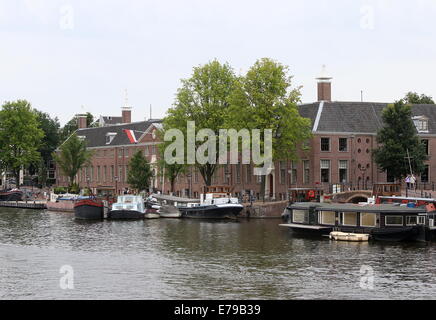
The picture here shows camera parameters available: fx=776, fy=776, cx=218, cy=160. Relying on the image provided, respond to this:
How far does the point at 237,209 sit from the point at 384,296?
46750mm

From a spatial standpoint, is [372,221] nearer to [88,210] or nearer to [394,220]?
[394,220]

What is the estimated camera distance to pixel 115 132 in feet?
449

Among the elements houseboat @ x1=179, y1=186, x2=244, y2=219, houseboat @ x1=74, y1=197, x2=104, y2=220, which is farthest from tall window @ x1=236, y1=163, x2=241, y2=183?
houseboat @ x1=74, y1=197, x2=104, y2=220

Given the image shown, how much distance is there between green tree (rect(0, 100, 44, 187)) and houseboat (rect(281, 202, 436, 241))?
77.8 metres

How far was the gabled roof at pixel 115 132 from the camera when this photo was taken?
131m

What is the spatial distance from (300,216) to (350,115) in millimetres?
30106

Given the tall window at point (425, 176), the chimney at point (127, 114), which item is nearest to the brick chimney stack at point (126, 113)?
the chimney at point (127, 114)

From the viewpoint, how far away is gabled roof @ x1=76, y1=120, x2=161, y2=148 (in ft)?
429

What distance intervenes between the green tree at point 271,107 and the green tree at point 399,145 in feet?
28.0

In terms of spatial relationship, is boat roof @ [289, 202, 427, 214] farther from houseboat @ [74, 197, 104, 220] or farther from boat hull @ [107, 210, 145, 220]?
houseboat @ [74, 197, 104, 220]

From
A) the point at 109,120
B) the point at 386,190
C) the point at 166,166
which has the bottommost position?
the point at 386,190

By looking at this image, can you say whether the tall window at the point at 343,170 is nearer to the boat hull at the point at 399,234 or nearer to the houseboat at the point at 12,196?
the boat hull at the point at 399,234

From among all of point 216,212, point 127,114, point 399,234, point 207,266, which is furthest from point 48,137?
point 207,266

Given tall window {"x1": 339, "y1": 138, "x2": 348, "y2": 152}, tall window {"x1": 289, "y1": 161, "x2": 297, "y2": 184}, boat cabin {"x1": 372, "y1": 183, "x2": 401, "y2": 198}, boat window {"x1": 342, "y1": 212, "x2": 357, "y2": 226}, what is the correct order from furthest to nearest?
tall window {"x1": 289, "y1": 161, "x2": 297, "y2": 184}
tall window {"x1": 339, "y1": 138, "x2": 348, "y2": 152}
boat cabin {"x1": 372, "y1": 183, "x2": 401, "y2": 198}
boat window {"x1": 342, "y1": 212, "x2": 357, "y2": 226}
